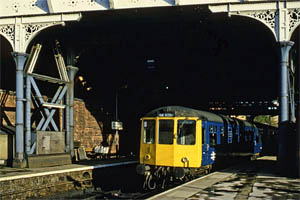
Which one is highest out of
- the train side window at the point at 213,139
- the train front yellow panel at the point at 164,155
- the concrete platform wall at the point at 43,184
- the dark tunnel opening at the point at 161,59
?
the dark tunnel opening at the point at 161,59

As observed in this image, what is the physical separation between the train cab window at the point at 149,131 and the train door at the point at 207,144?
185cm

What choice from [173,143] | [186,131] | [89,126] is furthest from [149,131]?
[89,126]

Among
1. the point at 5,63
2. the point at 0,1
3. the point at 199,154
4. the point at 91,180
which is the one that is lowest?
the point at 91,180

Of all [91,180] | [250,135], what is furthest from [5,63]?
[250,135]

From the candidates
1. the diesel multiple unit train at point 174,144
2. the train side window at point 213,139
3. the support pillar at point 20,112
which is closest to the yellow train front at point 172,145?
the diesel multiple unit train at point 174,144

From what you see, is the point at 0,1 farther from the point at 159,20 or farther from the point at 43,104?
the point at 159,20

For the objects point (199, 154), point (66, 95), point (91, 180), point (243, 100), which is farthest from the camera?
point (243, 100)

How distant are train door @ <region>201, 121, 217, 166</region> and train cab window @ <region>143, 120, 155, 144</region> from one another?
1.85 metres

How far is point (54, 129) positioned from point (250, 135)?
42.7 ft

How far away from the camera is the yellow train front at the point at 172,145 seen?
1350cm

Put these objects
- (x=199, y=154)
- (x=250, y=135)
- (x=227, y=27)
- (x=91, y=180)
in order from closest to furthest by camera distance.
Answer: (x=199, y=154) < (x=91, y=180) < (x=227, y=27) < (x=250, y=135)

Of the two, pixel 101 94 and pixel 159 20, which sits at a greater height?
pixel 159 20

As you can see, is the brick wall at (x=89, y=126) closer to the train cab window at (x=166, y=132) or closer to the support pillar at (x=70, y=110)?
the support pillar at (x=70, y=110)

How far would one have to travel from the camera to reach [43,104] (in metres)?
16.8
